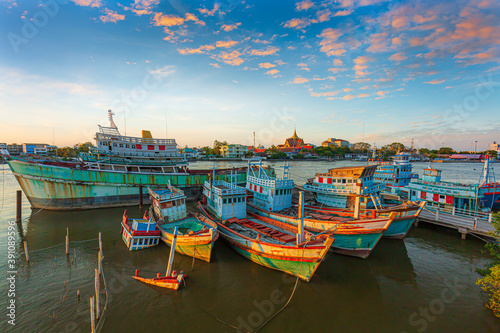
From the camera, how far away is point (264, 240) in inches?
575

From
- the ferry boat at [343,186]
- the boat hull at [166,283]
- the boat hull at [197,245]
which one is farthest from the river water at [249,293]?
the ferry boat at [343,186]

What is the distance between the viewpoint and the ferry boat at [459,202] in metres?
20.2

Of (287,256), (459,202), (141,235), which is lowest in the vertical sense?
(141,235)

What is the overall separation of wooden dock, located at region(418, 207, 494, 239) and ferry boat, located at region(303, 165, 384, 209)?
5.33 metres

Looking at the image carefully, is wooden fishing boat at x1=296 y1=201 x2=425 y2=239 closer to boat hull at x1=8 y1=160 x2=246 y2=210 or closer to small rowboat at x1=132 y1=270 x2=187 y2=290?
small rowboat at x1=132 y1=270 x2=187 y2=290

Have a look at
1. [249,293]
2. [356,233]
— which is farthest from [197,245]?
[356,233]

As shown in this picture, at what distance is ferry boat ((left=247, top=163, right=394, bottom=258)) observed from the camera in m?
14.2

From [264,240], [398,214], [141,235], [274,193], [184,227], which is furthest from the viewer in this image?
[274,193]

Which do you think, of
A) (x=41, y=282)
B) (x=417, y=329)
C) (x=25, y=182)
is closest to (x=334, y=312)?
(x=417, y=329)

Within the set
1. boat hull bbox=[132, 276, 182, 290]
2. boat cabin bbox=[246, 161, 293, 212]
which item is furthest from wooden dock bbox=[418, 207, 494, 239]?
boat hull bbox=[132, 276, 182, 290]

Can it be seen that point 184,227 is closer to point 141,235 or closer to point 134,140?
point 141,235

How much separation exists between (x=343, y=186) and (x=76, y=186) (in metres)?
34.5

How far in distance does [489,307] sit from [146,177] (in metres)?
35.4

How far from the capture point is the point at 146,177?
30828 millimetres
